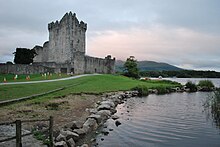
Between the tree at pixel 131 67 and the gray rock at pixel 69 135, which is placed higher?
the tree at pixel 131 67

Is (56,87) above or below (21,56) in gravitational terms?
below

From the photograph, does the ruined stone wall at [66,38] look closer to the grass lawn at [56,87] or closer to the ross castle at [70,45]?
the ross castle at [70,45]

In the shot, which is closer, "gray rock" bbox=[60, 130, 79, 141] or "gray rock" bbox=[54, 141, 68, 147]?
"gray rock" bbox=[54, 141, 68, 147]

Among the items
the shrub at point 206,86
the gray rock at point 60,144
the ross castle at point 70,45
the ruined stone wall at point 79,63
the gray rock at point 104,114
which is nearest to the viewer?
the gray rock at point 60,144

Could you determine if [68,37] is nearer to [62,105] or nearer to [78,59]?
[78,59]

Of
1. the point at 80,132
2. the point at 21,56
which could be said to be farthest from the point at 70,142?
the point at 21,56

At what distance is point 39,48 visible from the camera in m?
84.7

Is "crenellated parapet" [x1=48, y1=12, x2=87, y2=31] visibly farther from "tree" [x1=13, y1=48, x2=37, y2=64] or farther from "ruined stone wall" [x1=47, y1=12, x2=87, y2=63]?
"tree" [x1=13, y1=48, x2=37, y2=64]

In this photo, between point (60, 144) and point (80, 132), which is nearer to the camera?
point (60, 144)

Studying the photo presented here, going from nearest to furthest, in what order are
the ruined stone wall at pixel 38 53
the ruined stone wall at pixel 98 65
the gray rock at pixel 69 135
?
the gray rock at pixel 69 135 → the ruined stone wall at pixel 98 65 → the ruined stone wall at pixel 38 53

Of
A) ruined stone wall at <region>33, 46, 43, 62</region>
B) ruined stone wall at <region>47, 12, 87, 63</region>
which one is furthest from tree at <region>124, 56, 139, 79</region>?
ruined stone wall at <region>33, 46, 43, 62</region>

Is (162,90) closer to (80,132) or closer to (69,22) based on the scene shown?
(80,132)

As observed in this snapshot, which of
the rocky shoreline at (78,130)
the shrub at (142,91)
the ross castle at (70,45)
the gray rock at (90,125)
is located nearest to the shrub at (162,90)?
the shrub at (142,91)

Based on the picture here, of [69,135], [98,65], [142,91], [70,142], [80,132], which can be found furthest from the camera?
[98,65]
